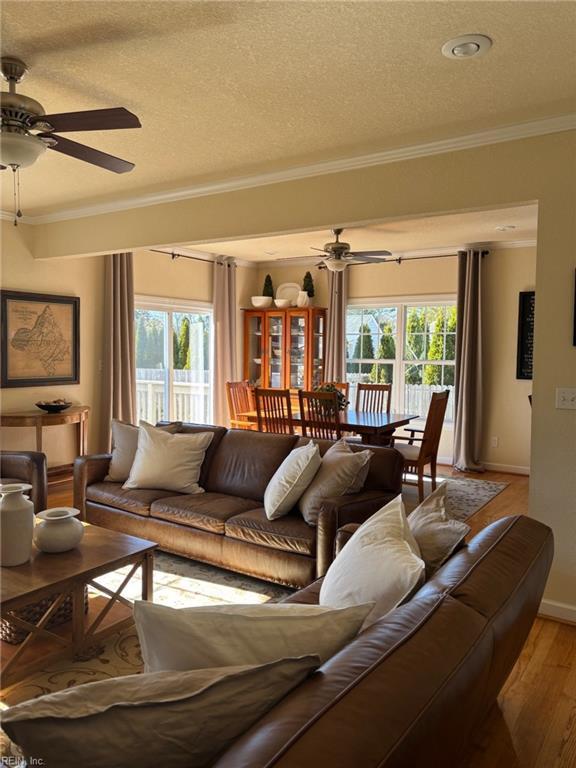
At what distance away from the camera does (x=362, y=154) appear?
355 cm

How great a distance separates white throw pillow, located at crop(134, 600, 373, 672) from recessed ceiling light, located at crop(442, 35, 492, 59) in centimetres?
218

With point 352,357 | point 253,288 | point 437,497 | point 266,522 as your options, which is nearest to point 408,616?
point 437,497

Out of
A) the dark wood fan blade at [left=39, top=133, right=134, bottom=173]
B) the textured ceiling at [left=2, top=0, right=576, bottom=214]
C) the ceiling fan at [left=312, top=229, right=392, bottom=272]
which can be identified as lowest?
the dark wood fan blade at [left=39, top=133, right=134, bottom=173]

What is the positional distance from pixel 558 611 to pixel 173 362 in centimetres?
530

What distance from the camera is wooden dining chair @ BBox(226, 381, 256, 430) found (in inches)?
264

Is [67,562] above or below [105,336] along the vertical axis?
below

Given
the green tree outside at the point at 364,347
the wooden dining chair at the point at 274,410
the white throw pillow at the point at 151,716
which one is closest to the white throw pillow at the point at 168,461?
the wooden dining chair at the point at 274,410

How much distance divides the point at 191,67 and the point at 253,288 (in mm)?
5938

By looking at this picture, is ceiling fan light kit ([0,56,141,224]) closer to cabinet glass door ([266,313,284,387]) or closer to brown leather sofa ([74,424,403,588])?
brown leather sofa ([74,424,403,588])

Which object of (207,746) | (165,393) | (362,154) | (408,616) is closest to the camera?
(207,746)

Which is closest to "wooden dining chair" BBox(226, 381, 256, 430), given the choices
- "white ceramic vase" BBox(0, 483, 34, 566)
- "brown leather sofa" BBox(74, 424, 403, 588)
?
"brown leather sofa" BBox(74, 424, 403, 588)

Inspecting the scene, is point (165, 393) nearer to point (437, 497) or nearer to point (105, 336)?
point (105, 336)

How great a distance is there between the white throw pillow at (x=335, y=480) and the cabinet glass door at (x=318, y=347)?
4.45 metres

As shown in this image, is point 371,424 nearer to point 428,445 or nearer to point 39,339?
point 428,445
